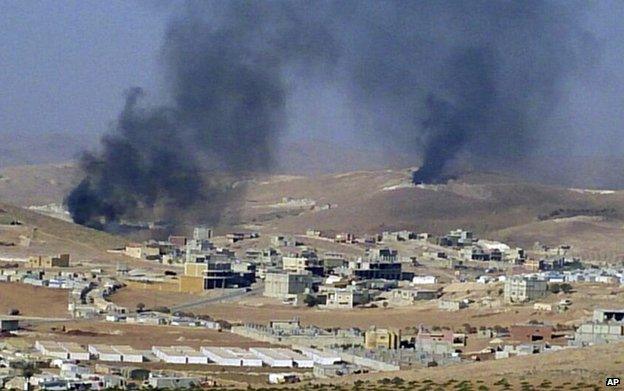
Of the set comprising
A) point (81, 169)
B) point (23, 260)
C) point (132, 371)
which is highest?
point (81, 169)

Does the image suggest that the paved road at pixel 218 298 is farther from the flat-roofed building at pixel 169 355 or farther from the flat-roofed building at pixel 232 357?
the flat-roofed building at pixel 232 357

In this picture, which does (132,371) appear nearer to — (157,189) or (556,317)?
(556,317)

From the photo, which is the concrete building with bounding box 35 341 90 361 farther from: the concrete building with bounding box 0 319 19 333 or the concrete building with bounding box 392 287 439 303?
the concrete building with bounding box 392 287 439 303

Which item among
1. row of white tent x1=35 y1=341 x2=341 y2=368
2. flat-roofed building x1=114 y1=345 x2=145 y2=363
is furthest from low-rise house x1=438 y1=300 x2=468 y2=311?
flat-roofed building x1=114 y1=345 x2=145 y2=363

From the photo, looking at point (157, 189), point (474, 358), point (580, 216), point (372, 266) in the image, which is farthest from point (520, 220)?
point (474, 358)

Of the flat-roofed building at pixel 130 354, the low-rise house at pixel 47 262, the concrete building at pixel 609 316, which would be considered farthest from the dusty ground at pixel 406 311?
the flat-roofed building at pixel 130 354
